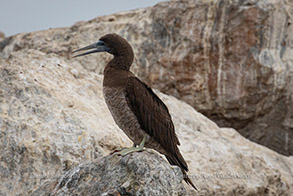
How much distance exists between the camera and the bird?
227 inches

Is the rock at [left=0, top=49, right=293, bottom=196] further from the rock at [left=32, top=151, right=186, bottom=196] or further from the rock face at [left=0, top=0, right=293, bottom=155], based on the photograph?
the rock face at [left=0, top=0, right=293, bottom=155]

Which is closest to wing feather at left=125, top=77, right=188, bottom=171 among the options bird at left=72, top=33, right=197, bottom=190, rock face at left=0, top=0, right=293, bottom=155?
bird at left=72, top=33, right=197, bottom=190

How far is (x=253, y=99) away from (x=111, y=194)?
24.7 ft

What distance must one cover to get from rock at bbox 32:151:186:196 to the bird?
0.48m

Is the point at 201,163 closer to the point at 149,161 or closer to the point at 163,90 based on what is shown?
the point at 149,161

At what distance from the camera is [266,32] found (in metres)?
11.7

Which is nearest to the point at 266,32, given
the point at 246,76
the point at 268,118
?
the point at 246,76

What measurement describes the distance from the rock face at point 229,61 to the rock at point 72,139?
231cm

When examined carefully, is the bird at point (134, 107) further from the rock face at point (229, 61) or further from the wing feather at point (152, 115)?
the rock face at point (229, 61)

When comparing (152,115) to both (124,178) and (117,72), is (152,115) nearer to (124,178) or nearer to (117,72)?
(117,72)

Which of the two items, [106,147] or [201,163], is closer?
[106,147]

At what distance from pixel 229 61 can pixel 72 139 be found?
18.6ft

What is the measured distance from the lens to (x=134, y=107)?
5.81 metres

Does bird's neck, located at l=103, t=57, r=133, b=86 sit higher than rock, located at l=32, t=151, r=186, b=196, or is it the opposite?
bird's neck, located at l=103, t=57, r=133, b=86
